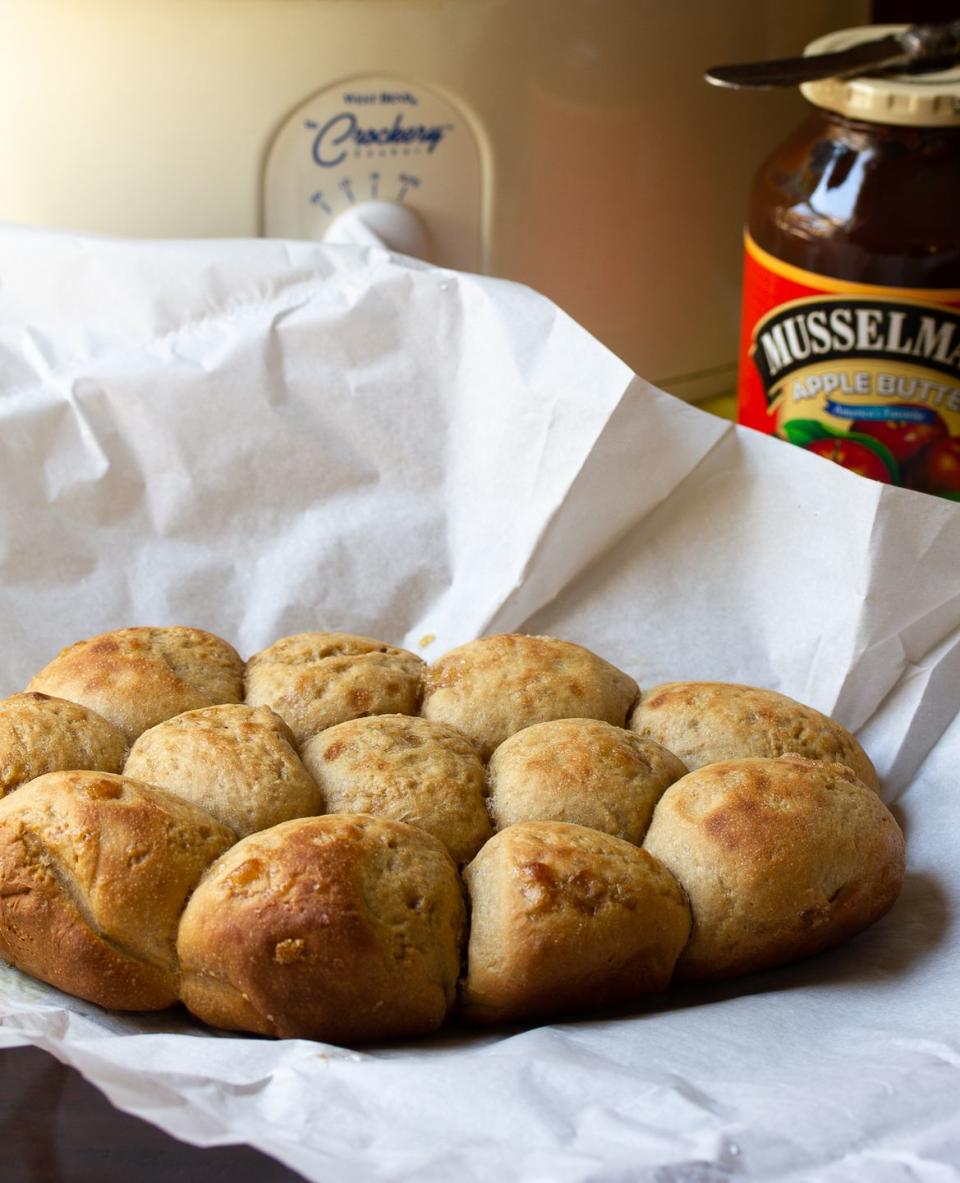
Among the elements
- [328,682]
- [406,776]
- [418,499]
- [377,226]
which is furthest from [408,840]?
[377,226]

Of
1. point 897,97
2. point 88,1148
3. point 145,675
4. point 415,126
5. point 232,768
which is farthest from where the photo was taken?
point 415,126

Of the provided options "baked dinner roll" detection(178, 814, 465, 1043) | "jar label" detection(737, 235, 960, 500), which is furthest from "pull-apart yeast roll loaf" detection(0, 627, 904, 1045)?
"jar label" detection(737, 235, 960, 500)

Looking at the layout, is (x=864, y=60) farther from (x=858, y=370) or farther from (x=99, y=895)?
(x=99, y=895)

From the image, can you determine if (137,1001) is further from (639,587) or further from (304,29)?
(304,29)

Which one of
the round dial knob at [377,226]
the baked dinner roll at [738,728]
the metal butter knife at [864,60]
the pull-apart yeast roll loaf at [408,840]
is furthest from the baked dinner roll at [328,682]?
the metal butter knife at [864,60]

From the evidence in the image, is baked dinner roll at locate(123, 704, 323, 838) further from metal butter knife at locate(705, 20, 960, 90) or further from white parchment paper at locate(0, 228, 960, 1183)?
metal butter knife at locate(705, 20, 960, 90)

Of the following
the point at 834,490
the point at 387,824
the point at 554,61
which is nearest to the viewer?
the point at 387,824

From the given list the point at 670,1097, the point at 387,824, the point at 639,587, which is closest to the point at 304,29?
the point at 639,587
